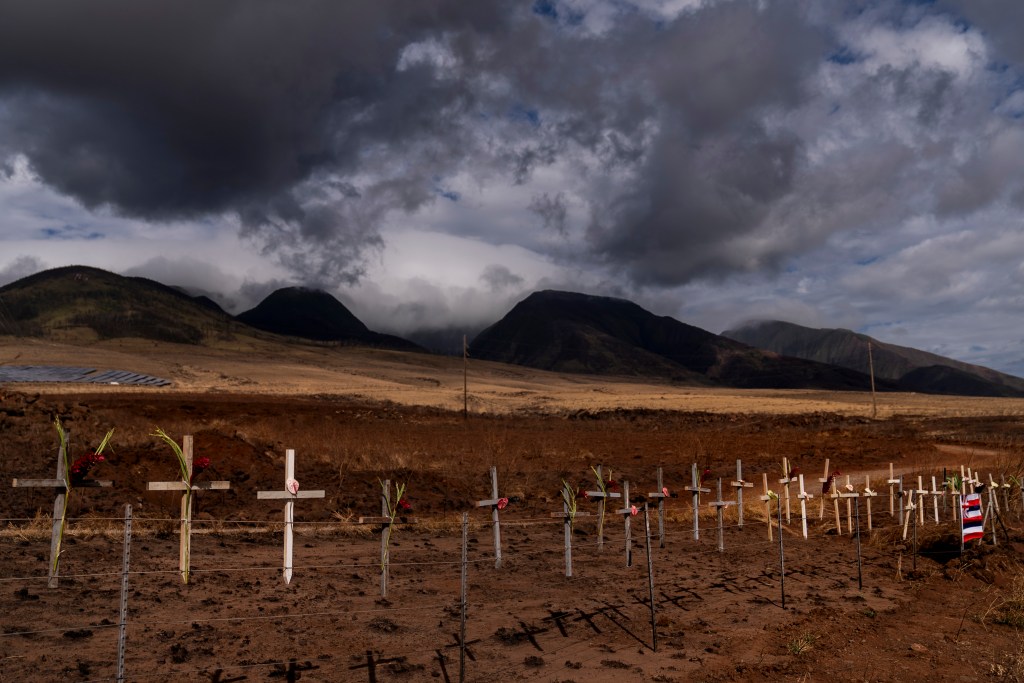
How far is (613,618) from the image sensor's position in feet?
36.1

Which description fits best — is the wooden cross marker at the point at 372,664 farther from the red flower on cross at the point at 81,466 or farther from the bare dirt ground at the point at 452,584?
the red flower on cross at the point at 81,466

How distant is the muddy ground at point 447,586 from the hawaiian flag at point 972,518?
2.46 ft

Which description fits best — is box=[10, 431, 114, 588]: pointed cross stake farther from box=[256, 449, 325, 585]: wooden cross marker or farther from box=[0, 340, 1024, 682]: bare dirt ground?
box=[256, 449, 325, 585]: wooden cross marker

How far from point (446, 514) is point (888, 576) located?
10.0 metres

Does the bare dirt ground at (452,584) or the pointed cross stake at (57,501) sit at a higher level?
the pointed cross stake at (57,501)

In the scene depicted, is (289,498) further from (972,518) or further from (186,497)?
(972,518)

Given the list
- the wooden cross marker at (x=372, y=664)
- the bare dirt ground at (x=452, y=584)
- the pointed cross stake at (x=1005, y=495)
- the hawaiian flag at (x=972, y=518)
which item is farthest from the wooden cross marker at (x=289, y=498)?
the pointed cross stake at (x=1005, y=495)

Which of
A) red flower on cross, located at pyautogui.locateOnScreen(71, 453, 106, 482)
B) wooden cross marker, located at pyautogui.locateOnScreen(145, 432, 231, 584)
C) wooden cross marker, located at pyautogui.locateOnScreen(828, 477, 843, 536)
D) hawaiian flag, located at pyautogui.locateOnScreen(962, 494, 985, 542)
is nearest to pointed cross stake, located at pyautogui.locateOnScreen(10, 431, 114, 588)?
red flower on cross, located at pyautogui.locateOnScreen(71, 453, 106, 482)

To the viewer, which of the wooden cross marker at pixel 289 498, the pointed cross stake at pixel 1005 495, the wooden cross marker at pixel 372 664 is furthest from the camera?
the pointed cross stake at pixel 1005 495

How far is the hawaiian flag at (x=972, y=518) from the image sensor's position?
1406cm

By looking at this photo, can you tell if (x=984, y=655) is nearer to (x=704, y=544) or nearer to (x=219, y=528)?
(x=704, y=544)

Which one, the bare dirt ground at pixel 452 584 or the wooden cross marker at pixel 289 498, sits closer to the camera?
the bare dirt ground at pixel 452 584

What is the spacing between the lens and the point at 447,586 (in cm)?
1248

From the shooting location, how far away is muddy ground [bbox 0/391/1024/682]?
893 centimetres
